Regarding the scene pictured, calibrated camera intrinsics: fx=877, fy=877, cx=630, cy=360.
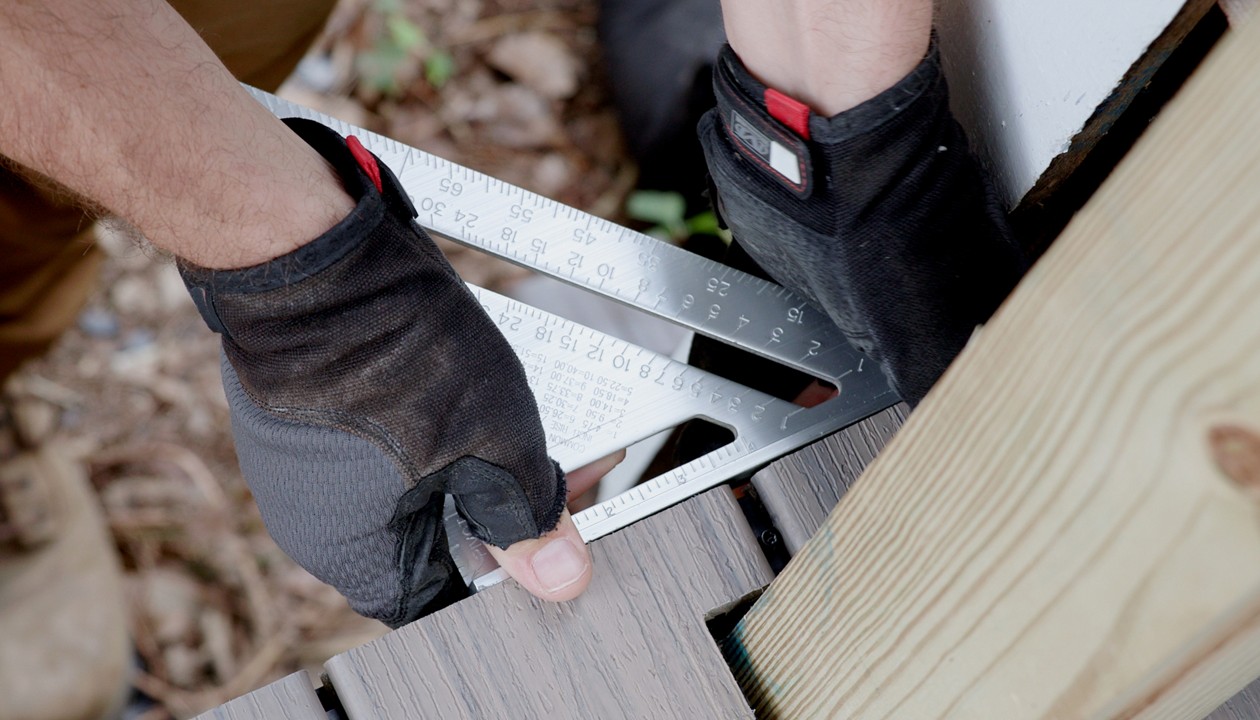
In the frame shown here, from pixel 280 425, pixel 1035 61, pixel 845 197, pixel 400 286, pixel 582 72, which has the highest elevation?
pixel 1035 61

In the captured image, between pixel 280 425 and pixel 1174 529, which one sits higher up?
pixel 1174 529

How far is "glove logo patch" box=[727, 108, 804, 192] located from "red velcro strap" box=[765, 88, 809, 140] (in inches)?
0.7

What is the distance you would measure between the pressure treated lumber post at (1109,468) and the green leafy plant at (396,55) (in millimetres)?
1524

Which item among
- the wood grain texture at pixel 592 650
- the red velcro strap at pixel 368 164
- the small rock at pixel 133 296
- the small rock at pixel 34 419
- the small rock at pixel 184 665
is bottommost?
the small rock at pixel 184 665

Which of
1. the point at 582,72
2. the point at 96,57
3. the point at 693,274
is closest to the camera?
the point at 96,57

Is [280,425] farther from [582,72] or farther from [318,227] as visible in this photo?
[582,72]

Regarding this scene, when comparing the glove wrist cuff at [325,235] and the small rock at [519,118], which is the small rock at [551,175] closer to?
the small rock at [519,118]

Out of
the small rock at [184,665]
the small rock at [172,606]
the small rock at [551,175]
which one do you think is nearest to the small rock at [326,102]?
the small rock at [551,175]

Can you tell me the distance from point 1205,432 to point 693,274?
70 cm

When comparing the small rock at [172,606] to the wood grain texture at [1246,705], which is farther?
the small rock at [172,606]

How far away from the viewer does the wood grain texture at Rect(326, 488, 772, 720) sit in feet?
2.13

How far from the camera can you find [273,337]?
0.64 m

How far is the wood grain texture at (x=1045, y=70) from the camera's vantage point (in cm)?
60

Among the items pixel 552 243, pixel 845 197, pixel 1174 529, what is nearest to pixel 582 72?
pixel 552 243
